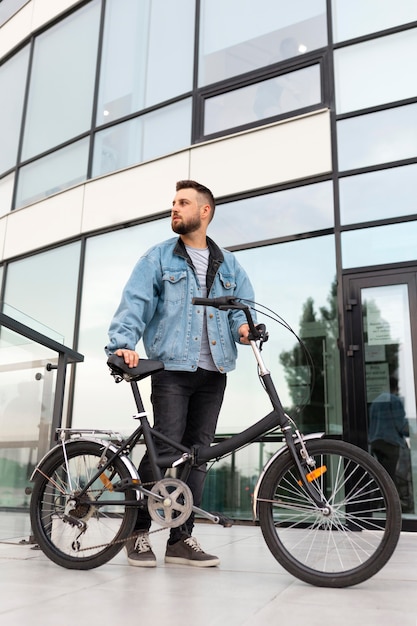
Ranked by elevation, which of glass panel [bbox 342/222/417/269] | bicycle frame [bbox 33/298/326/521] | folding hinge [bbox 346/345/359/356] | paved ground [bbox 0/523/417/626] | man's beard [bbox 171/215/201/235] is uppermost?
glass panel [bbox 342/222/417/269]

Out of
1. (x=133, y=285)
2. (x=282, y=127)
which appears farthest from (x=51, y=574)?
(x=282, y=127)

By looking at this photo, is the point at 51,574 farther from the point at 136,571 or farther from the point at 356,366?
the point at 356,366

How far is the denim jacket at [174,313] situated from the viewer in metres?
2.44

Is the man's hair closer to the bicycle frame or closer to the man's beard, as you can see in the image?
the man's beard

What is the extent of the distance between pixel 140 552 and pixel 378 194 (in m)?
3.79

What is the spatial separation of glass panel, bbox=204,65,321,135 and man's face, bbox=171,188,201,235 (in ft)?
11.2

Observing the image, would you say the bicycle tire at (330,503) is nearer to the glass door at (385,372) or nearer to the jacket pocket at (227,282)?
the jacket pocket at (227,282)

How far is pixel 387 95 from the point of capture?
17.2 ft

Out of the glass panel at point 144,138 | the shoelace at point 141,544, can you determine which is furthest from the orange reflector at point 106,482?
the glass panel at point 144,138

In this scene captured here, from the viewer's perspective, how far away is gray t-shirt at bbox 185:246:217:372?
2.52 metres

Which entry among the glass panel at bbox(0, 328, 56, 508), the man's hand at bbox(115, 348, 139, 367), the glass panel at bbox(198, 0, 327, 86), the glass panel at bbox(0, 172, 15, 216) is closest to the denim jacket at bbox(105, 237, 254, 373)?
the man's hand at bbox(115, 348, 139, 367)

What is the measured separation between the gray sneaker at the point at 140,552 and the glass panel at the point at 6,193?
6408 mm

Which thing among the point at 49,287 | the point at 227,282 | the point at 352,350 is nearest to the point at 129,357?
the point at 227,282

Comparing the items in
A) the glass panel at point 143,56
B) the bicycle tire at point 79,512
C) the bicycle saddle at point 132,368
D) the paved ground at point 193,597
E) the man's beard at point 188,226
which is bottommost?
the paved ground at point 193,597
